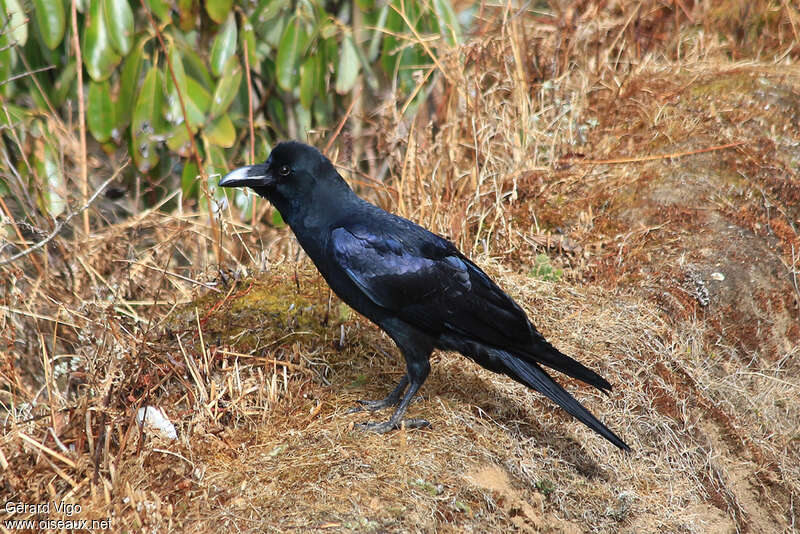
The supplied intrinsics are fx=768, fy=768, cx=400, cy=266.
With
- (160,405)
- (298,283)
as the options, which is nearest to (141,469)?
(160,405)

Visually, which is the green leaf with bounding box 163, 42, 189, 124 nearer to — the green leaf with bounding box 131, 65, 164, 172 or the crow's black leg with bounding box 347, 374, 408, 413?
the green leaf with bounding box 131, 65, 164, 172

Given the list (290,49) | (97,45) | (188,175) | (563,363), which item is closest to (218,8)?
(290,49)

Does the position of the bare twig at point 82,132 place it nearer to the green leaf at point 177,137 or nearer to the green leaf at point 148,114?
the green leaf at point 148,114

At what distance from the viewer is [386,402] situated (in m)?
3.18

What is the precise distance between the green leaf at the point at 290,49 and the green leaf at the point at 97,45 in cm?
86

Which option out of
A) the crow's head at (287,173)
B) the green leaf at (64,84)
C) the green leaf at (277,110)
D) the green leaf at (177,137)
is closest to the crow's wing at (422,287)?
the crow's head at (287,173)

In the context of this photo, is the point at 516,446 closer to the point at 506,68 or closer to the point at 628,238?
the point at 628,238

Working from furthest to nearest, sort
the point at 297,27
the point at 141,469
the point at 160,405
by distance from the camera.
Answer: the point at 297,27
the point at 160,405
the point at 141,469

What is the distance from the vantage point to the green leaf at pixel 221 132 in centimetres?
419

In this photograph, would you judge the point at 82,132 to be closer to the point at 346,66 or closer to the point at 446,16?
the point at 346,66

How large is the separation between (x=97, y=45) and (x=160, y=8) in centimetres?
40

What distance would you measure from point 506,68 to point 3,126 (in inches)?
120

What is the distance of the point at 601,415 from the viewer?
3.34 metres

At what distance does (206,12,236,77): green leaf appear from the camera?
4.07m
